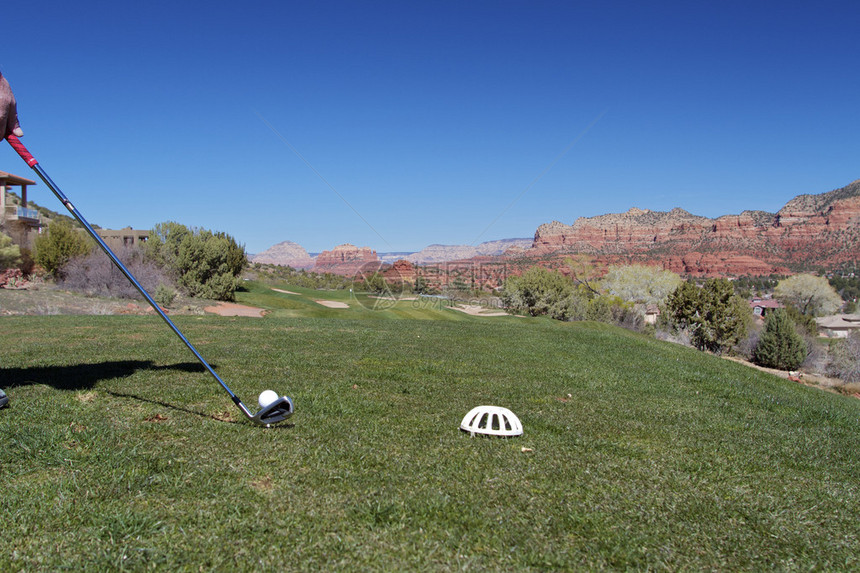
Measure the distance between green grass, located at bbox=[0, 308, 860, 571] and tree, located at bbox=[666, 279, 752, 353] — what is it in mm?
34927

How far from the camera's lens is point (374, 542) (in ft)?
10.7

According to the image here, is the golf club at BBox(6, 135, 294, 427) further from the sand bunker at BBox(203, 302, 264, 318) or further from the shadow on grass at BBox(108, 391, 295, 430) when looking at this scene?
the sand bunker at BBox(203, 302, 264, 318)

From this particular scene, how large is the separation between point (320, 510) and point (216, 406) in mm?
2928

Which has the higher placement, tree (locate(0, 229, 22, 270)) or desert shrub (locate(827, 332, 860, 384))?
tree (locate(0, 229, 22, 270))

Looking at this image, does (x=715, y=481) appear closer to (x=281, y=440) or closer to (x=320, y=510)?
(x=320, y=510)

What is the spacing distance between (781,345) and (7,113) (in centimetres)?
4277

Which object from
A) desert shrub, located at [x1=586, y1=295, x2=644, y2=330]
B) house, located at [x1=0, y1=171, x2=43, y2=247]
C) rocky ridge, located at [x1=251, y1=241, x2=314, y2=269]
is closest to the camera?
house, located at [x1=0, y1=171, x2=43, y2=247]

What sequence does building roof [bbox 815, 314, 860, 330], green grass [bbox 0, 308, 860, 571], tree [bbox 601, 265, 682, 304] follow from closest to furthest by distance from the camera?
green grass [bbox 0, 308, 860, 571]
tree [bbox 601, 265, 682, 304]
building roof [bbox 815, 314, 860, 330]

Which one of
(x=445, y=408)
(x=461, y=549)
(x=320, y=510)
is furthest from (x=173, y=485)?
(x=445, y=408)

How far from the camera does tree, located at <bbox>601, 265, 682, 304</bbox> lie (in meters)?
67.6

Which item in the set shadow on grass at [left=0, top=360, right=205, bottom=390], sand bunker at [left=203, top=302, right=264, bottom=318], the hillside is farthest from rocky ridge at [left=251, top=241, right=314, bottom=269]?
shadow on grass at [left=0, top=360, right=205, bottom=390]

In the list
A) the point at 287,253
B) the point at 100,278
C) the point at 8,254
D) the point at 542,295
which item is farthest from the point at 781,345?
the point at 287,253

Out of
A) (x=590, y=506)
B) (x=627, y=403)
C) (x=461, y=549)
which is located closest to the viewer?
(x=461, y=549)

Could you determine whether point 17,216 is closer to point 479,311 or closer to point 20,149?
point 479,311
